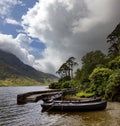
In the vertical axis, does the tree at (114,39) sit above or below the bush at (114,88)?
above

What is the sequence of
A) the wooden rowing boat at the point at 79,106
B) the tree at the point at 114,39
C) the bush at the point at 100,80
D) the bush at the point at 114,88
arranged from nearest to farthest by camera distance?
1. the wooden rowing boat at the point at 79,106
2. the bush at the point at 114,88
3. the bush at the point at 100,80
4. the tree at the point at 114,39

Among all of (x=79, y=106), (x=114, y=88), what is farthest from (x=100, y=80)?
(x=79, y=106)

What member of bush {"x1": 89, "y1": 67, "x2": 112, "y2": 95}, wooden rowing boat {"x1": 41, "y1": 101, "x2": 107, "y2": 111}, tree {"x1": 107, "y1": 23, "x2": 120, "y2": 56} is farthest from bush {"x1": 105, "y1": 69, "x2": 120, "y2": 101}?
tree {"x1": 107, "y1": 23, "x2": 120, "y2": 56}

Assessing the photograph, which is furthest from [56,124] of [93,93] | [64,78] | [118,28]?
[64,78]

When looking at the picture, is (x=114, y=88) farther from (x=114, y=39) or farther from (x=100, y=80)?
(x=114, y=39)

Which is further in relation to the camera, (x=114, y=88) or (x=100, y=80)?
(x=100, y=80)

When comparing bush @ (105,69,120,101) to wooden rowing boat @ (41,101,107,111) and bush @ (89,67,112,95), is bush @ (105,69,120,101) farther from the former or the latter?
wooden rowing boat @ (41,101,107,111)

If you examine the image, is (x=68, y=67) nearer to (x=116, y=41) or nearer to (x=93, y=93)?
(x=116, y=41)

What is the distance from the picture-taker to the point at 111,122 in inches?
1292

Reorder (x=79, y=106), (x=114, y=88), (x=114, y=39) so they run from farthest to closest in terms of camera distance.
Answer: (x=114, y=39) → (x=114, y=88) → (x=79, y=106)

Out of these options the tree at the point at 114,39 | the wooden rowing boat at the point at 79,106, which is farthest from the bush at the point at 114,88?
the tree at the point at 114,39

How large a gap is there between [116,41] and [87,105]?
262ft

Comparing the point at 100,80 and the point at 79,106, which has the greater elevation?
the point at 100,80

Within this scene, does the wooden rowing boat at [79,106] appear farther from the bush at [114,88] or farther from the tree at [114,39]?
the tree at [114,39]
